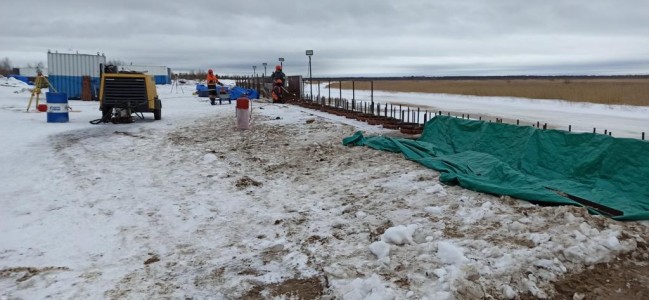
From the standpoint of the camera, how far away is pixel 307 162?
9570mm

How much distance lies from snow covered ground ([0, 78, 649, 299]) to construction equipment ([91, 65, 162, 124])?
681 centimetres

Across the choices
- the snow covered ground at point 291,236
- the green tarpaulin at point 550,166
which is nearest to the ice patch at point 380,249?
the snow covered ground at point 291,236

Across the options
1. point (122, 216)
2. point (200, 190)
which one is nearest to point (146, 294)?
point (122, 216)

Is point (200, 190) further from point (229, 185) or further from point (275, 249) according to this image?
point (275, 249)

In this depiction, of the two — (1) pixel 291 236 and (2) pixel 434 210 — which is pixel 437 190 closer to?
(2) pixel 434 210

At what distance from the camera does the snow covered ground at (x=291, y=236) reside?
411 centimetres

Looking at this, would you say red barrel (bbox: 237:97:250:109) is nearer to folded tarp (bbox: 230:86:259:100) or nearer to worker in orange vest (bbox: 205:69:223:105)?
worker in orange vest (bbox: 205:69:223:105)

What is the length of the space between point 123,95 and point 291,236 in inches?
508

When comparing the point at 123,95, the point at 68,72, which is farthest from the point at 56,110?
the point at 68,72

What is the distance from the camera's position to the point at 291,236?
5.50 metres

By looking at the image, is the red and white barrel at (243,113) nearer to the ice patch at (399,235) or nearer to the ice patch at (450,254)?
the ice patch at (399,235)

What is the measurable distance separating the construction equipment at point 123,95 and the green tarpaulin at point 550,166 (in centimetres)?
969

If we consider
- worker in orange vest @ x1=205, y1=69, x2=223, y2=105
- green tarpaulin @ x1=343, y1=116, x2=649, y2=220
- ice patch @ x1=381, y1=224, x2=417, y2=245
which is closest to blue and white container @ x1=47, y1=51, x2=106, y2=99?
worker in orange vest @ x1=205, y1=69, x2=223, y2=105

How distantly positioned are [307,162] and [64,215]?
4.48 metres
